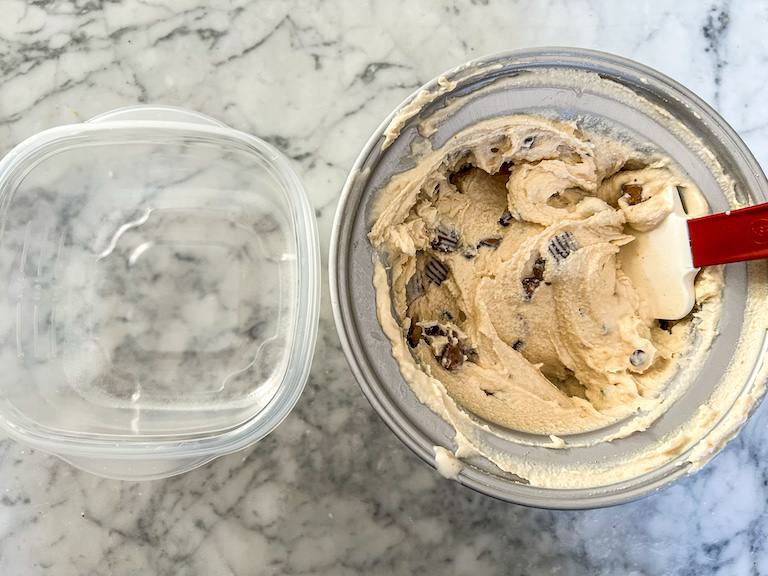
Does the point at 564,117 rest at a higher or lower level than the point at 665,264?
higher

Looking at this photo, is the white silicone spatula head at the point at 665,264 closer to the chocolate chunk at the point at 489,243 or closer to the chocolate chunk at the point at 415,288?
the chocolate chunk at the point at 489,243

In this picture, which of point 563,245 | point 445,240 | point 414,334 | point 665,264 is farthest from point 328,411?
point 665,264

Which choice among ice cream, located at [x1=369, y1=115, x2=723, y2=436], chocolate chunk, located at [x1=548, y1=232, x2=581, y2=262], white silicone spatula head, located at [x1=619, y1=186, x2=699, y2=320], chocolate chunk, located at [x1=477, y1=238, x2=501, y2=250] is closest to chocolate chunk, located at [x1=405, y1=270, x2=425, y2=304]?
ice cream, located at [x1=369, y1=115, x2=723, y2=436]

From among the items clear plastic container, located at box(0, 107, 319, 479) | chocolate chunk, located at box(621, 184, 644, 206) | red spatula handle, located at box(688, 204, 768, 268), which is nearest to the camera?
red spatula handle, located at box(688, 204, 768, 268)

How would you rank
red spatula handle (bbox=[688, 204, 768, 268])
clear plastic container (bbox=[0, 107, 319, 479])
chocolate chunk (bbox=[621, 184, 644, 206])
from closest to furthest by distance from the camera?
1. red spatula handle (bbox=[688, 204, 768, 268])
2. chocolate chunk (bbox=[621, 184, 644, 206])
3. clear plastic container (bbox=[0, 107, 319, 479])

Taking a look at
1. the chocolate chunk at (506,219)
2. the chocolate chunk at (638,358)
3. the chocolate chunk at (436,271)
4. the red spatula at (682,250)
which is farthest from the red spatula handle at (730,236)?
the chocolate chunk at (436,271)

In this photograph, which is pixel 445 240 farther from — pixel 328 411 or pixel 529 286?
→ pixel 328 411

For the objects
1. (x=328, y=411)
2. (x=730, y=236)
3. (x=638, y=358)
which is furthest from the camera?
(x=328, y=411)

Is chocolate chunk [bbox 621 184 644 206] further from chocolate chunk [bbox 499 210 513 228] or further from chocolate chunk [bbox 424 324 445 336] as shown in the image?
chocolate chunk [bbox 424 324 445 336]
